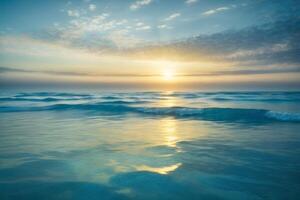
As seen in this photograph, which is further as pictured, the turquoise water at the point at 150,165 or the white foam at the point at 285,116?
the white foam at the point at 285,116

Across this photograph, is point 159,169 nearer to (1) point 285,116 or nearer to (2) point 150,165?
(2) point 150,165

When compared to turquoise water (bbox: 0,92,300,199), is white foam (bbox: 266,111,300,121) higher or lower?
higher

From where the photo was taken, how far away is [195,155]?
25.0ft

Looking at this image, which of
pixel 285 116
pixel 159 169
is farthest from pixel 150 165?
pixel 285 116

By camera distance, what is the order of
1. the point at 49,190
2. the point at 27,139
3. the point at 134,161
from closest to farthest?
the point at 49,190 < the point at 134,161 < the point at 27,139

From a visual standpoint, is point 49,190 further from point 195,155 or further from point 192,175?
point 195,155

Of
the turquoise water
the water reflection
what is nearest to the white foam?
the turquoise water

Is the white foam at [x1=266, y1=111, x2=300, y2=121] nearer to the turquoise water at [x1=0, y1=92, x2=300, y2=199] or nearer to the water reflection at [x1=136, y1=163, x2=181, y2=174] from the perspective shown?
the turquoise water at [x1=0, y1=92, x2=300, y2=199]

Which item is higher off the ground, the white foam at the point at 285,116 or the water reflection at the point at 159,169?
the white foam at the point at 285,116

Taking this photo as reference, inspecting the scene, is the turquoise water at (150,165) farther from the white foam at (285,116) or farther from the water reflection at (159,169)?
the white foam at (285,116)

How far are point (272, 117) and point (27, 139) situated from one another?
571 inches

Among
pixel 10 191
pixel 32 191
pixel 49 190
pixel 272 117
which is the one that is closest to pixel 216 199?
pixel 49 190

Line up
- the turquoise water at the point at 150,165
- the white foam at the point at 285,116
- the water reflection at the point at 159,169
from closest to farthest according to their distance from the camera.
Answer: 1. the turquoise water at the point at 150,165
2. the water reflection at the point at 159,169
3. the white foam at the point at 285,116

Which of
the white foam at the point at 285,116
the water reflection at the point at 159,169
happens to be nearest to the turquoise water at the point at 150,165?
the water reflection at the point at 159,169
